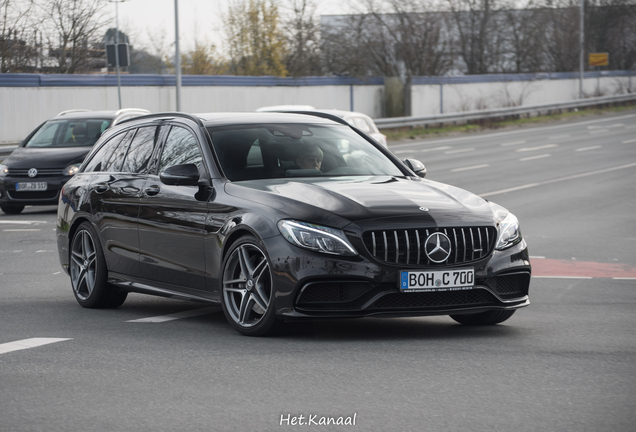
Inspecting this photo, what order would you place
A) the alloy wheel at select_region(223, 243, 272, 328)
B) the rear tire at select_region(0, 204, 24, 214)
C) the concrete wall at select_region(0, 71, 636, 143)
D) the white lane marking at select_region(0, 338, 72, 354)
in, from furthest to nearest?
the concrete wall at select_region(0, 71, 636, 143) → the rear tire at select_region(0, 204, 24, 214) → the alloy wheel at select_region(223, 243, 272, 328) → the white lane marking at select_region(0, 338, 72, 354)

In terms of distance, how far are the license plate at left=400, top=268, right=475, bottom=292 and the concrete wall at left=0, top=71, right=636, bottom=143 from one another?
89.7 feet

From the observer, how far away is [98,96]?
3469 cm

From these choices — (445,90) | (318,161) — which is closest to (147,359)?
(318,161)

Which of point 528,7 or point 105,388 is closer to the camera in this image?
point 105,388

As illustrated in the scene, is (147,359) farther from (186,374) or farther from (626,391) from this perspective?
(626,391)

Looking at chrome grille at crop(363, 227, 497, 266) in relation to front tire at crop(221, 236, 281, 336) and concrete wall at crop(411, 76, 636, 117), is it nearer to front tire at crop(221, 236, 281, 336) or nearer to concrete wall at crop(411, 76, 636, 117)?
front tire at crop(221, 236, 281, 336)

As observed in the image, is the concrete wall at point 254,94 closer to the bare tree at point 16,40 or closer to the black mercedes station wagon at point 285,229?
the bare tree at point 16,40

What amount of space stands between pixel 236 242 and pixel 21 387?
1839 mm

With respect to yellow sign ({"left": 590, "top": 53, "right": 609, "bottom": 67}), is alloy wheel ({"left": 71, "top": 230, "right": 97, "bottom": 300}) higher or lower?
lower

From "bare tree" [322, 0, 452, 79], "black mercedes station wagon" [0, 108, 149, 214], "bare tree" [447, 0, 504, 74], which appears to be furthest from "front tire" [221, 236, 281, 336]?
"bare tree" [447, 0, 504, 74]

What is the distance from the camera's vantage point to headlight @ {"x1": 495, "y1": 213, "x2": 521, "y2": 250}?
651 cm

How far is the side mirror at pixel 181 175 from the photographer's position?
695cm

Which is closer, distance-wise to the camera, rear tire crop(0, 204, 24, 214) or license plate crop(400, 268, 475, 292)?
license plate crop(400, 268, 475, 292)

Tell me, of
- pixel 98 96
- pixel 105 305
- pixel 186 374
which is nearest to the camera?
pixel 186 374
